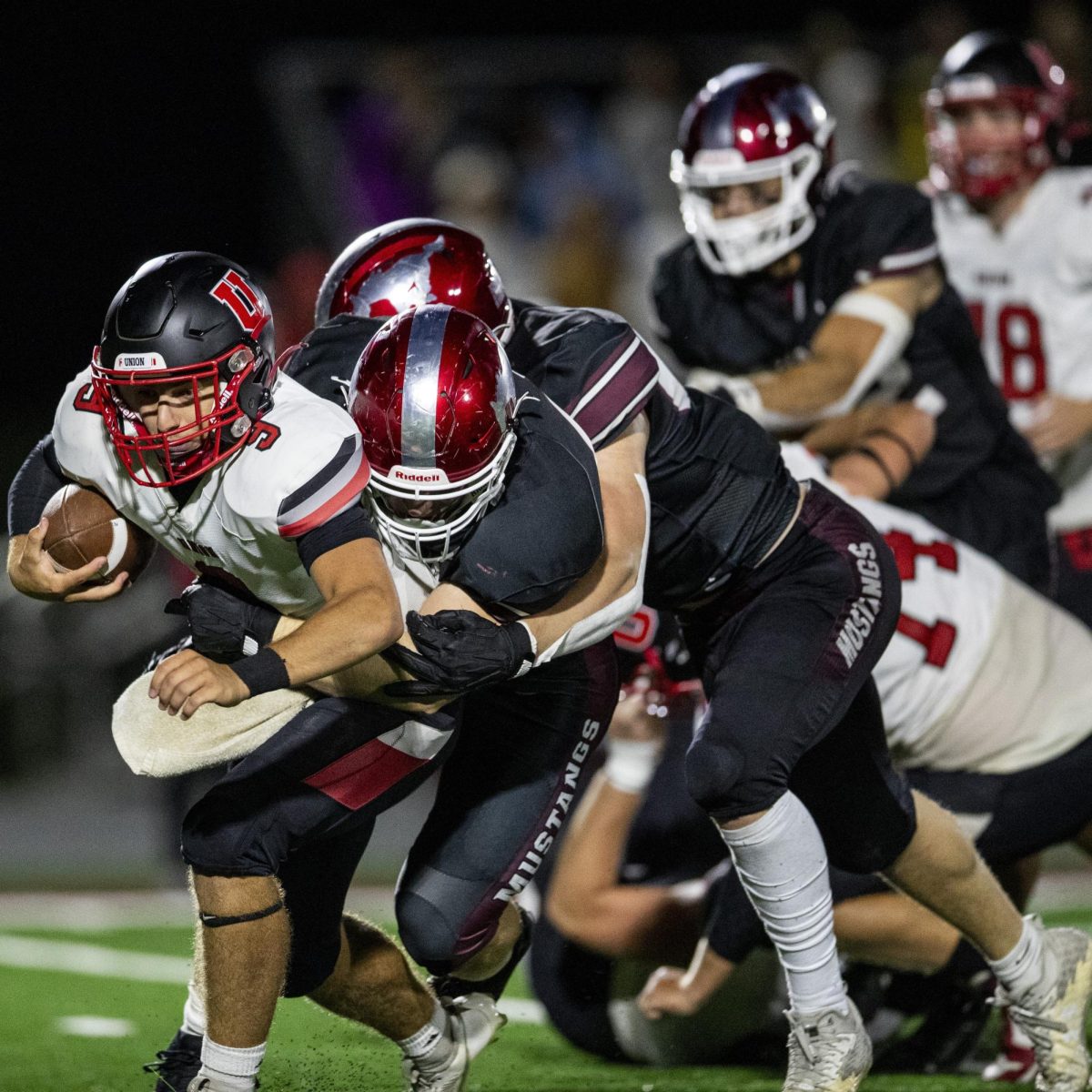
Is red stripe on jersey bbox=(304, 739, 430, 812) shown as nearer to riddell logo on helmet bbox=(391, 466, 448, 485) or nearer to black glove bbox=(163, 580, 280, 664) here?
black glove bbox=(163, 580, 280, 664)

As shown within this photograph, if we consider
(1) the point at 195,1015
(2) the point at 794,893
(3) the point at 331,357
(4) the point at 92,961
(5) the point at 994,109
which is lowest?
(4) the point at 92,961

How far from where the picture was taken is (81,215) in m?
9.03

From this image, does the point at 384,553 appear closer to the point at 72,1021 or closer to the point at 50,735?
the point at 72,1021

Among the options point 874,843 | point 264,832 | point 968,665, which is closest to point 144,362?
point 264,832

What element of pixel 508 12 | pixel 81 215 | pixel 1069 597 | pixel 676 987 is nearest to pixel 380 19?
pixel 508 12

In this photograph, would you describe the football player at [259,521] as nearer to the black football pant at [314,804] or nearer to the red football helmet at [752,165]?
the black football pant at [314,804]

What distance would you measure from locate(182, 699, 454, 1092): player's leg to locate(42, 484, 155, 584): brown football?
44cm

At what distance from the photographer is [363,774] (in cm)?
319

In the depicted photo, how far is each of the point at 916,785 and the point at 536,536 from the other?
4.82 ft

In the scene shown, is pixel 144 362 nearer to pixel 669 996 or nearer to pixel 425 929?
pixel 425 929

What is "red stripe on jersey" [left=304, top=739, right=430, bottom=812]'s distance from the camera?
3158 millimetres

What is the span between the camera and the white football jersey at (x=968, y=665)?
3.91 m

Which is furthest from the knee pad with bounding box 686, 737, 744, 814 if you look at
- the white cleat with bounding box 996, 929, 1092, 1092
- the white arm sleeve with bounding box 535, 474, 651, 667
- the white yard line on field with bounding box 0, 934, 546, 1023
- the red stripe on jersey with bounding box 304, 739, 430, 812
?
the white yard line on field with bounding box 0, 934, 546, 1023

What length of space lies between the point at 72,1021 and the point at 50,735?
3.78 metres
